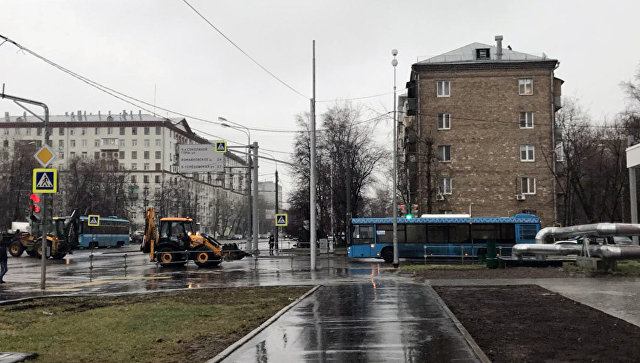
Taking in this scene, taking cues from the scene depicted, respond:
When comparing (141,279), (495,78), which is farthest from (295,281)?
(495,78)

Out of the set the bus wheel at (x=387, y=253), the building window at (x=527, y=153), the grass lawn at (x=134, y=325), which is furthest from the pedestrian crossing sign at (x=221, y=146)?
the building window at (x=527, y=153)

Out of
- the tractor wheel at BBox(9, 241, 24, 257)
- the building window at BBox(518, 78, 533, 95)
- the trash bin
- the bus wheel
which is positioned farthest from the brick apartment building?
the tractor wheel at BBox(9, 241, 24, 257)

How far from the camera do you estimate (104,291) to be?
19297mm

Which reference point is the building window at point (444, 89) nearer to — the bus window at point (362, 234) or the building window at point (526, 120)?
the building window at point (526, 120)

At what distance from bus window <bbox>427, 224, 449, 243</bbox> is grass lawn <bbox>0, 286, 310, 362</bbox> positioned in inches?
825

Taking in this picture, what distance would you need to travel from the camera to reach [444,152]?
52.0m

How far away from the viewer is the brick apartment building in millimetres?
50906

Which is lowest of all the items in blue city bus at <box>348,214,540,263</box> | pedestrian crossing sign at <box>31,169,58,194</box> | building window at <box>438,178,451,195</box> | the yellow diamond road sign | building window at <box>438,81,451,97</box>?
blue city bus at <box>348,214,540,263</box>

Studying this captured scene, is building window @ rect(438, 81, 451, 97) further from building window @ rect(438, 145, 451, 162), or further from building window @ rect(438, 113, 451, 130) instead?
building window @ rect(438, 145, 451, 162)

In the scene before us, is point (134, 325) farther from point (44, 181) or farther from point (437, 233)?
point (437, 233)

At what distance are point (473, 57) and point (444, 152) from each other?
9705 mm

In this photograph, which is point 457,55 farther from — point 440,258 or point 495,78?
point 440,258

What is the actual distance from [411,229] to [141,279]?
18.1m

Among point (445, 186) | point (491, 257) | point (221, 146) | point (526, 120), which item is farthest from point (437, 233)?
point (526, 120)
